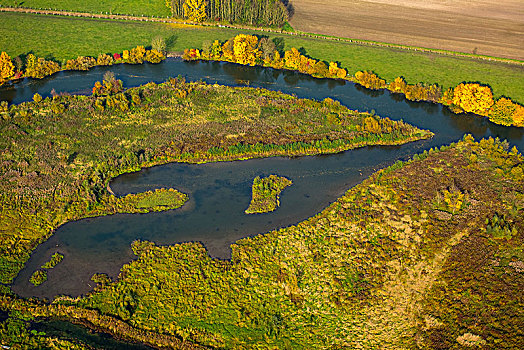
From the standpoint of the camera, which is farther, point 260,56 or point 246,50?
point 260,56

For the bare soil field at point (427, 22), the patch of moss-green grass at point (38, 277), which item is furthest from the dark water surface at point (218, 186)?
the bare soil field at point (427, 22)

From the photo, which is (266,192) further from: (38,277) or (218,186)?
(38,277)

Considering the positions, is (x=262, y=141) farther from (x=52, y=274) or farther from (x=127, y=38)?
(x=127, y=38)

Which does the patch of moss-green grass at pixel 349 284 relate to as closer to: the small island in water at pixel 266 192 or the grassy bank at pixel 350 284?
the grassy bank at pixel 350 284

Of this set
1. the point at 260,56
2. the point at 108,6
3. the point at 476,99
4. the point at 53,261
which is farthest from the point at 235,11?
the point at 53,261

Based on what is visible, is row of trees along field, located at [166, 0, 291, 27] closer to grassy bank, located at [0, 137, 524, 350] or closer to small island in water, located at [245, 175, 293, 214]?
small island in water, located at [245, 175, 293, 214]

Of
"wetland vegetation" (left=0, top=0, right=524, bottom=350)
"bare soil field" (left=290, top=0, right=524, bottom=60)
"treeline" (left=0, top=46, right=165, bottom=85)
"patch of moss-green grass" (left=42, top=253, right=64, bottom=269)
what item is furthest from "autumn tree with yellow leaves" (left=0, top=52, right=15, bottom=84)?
"bare soil field" (left=290, top=0, right=524, bottom=60)

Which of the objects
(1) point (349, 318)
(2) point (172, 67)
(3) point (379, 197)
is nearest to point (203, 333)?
(1) point (349, 318)
